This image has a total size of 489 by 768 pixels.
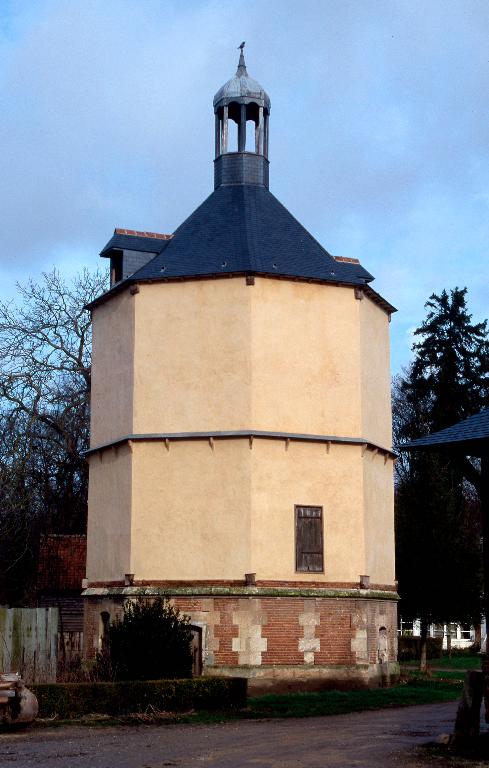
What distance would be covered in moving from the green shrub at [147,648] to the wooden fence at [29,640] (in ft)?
10.3

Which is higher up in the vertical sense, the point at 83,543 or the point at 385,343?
the point at 385,343

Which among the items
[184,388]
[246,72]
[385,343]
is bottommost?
[184,388]

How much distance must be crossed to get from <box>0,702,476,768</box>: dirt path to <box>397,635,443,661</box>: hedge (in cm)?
2751

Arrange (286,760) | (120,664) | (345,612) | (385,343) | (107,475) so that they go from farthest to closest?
1. (385,343)
2. (107,475)
3. (345,612)
4. (120,664)
5. (286,760)

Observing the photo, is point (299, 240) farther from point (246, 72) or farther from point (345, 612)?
point (345, 612)

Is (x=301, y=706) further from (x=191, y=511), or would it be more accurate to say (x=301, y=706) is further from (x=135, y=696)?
(x=191, y=511)

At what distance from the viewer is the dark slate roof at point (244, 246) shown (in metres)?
27.7

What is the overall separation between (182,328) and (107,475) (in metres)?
4.63

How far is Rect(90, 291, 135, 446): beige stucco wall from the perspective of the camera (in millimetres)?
27750

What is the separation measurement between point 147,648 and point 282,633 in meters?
4.10

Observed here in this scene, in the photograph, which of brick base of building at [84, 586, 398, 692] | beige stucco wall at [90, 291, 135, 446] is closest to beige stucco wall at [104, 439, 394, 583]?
brick base of building at [84, 586, 398, 692]

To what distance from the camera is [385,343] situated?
3059 cm

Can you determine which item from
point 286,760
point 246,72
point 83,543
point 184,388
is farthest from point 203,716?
point 246,72

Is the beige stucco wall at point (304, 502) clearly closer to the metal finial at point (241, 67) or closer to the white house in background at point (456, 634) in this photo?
the metal finial at point (241, 67)
